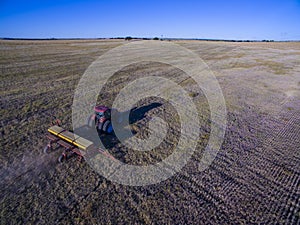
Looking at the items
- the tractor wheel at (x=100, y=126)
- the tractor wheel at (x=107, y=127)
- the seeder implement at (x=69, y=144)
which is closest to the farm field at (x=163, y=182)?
the seeder implement at (x=69, y=144)

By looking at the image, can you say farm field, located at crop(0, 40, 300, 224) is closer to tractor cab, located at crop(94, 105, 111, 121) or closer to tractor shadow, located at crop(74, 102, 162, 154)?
tractor shadow, located at crop(74, 102, 162, 154)

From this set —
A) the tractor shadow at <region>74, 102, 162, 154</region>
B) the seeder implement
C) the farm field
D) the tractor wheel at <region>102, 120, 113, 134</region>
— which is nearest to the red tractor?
the tractor wheel at <region>102, 120, 113, 134</region>

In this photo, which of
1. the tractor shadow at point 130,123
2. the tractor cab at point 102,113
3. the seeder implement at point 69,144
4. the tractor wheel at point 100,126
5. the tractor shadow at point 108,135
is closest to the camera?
the seeder implement at point 69,144

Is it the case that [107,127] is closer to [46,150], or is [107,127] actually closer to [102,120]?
[102,120]

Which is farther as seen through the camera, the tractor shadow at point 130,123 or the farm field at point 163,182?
the tractor shadow at point 130,123

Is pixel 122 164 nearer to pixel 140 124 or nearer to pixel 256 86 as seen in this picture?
pixel 140 124

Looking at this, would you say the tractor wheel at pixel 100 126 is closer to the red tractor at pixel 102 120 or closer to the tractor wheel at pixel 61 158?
the red tractor at pixel 102 120

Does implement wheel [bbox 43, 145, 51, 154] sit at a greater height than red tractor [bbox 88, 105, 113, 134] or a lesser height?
lesser

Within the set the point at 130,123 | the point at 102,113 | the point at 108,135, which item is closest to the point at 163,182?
the point at 108,135

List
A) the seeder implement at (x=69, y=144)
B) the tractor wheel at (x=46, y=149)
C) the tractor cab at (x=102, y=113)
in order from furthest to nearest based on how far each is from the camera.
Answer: the tractor cab at (x=102, y=113)
the tractor wheel at (x=46, y=149)
the seeder implement at (x=69, y=144)

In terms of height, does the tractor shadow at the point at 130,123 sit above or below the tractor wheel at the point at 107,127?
below
